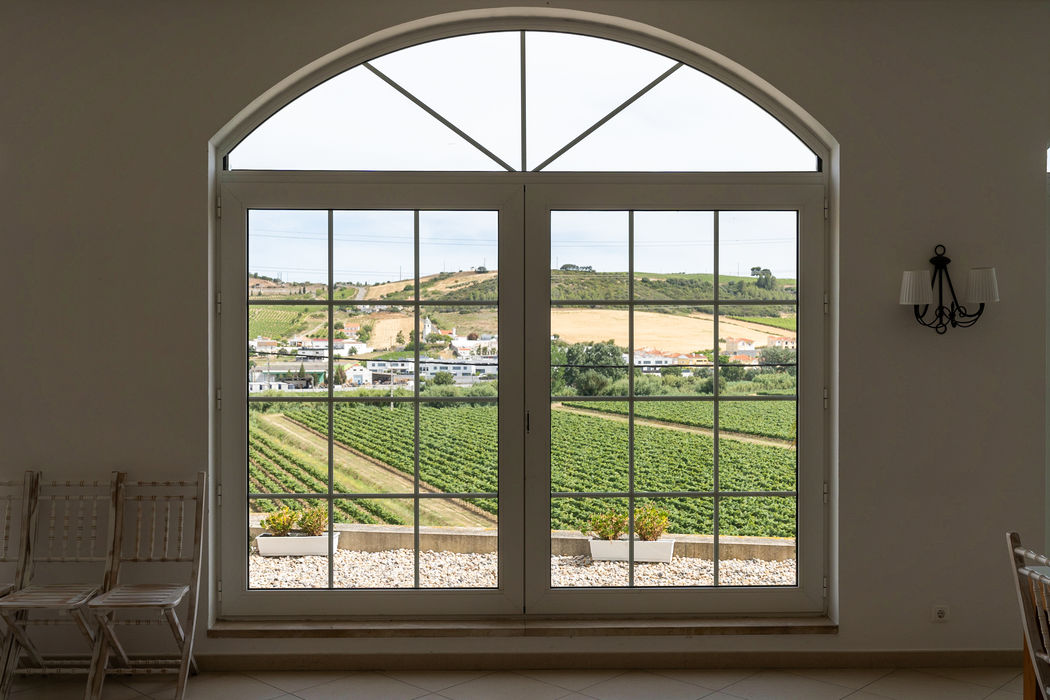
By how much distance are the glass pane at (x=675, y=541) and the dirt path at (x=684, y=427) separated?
0.34 meters

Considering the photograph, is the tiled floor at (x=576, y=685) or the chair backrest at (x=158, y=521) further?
the chair backrest at (x=158, y=521)

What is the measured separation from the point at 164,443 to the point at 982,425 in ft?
12.9

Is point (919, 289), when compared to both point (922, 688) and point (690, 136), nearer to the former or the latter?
point (690, 136)

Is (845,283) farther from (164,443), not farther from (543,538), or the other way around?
(164,443)

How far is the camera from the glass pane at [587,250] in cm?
396

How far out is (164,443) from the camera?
3781mm

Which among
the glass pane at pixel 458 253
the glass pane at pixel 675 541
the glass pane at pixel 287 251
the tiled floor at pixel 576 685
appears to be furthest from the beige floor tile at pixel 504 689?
the glass pane at pixel 287 251

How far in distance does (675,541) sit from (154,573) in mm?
2517

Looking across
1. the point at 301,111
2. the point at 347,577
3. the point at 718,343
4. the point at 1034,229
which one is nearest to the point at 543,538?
the point at 347,577

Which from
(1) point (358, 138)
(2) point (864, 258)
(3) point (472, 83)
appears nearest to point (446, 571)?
(1) point (358, 138)

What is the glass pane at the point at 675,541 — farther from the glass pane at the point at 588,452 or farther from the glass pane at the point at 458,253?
the glass pane at the point at 458,253

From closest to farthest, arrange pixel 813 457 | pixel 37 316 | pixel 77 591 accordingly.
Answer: pixel 77 591 → pixel 37 316 → pixel 813 457

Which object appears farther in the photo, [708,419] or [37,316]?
[708,419]

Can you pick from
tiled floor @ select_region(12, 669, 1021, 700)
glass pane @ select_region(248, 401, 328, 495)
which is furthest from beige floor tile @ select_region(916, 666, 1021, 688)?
glass pane @ select_region(248, 401, 328, 495)
